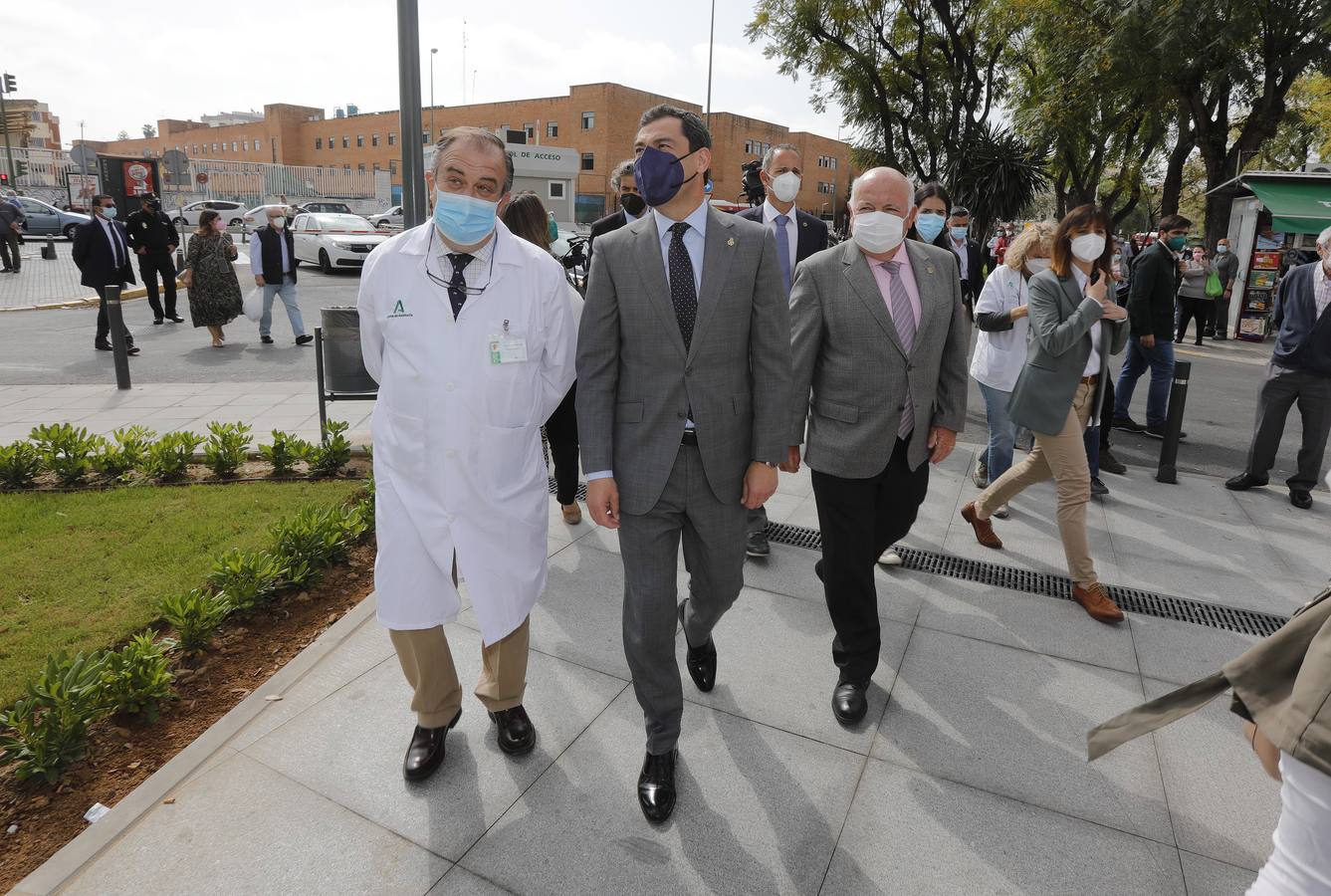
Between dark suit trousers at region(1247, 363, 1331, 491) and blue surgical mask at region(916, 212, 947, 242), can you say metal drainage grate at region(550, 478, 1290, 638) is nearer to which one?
blue surgical mask at region(916, 212, 947, 242)

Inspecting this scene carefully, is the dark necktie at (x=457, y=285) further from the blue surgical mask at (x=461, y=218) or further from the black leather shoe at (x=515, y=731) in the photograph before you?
the black leather shoe at (x=515, y=731)

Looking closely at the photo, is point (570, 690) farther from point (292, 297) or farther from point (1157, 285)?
point (292, 297)

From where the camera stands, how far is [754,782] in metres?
2.79

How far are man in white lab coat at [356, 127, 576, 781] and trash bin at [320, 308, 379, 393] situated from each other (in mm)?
3500

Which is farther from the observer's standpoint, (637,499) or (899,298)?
(899,298)

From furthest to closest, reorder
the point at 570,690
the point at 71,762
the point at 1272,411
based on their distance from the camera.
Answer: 1. the point at 1272,411
2. the point at 570,690
3. the point at 71,762

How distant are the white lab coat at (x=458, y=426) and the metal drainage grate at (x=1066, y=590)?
174 cm

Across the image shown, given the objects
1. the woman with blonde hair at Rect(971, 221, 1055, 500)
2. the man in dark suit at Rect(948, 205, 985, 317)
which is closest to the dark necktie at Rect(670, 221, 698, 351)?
the woman with blonde hair at Rect(971, 221, 1055, 500)

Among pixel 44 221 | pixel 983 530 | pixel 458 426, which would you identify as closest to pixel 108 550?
pixel 458 426

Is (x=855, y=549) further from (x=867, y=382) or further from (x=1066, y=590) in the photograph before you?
(x=1066, y=590)

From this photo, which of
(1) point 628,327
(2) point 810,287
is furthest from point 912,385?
(1) point 628,327

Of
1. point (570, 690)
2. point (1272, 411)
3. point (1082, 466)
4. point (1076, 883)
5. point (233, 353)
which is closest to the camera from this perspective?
point (1076, 883)

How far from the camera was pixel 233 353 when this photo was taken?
11.6 metres

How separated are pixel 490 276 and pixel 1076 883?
8.20 ft
